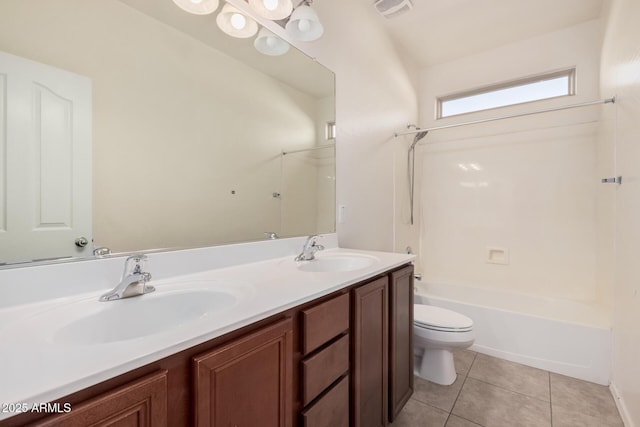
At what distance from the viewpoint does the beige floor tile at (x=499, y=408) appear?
145 cm

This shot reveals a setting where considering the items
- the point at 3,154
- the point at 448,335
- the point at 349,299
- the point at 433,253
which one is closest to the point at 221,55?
the point at 3,154

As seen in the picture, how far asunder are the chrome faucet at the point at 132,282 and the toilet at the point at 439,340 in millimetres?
1564

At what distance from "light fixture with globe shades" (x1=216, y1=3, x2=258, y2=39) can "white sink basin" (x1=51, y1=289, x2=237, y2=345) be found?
1170mm

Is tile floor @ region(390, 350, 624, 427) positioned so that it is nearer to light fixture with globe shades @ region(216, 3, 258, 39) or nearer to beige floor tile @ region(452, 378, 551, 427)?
beige floor tile @ region(452, 378, 551, 427)

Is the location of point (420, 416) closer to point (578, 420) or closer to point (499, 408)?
point (499, 408)

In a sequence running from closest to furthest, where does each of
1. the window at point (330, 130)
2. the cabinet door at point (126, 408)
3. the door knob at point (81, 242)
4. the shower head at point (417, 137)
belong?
the cabinet door at point (126, 408) → the door knob at point (81, 242) → the window at point (330, 130) → the shower head at point (417, 137)

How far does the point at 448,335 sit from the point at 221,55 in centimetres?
195

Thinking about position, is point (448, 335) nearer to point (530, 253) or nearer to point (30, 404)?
point (530, 253)

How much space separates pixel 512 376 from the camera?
6.07 ft

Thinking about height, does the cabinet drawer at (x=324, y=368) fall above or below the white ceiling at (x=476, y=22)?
below

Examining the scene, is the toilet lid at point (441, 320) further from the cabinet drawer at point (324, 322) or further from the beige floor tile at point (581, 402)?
the cabinet drawer at point (324, 322)

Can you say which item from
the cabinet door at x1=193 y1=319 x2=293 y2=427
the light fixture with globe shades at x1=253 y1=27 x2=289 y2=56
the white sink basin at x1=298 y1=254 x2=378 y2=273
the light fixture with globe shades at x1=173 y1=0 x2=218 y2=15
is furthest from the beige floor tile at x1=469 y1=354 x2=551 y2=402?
the light fixture with globe shades at x1=173 y1=0 x2=218 y2=15

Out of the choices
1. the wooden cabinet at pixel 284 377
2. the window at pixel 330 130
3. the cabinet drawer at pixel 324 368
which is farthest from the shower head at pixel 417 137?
the cabinet drawer at pixel 324 368

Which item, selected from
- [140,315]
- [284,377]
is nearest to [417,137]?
[284,377]
